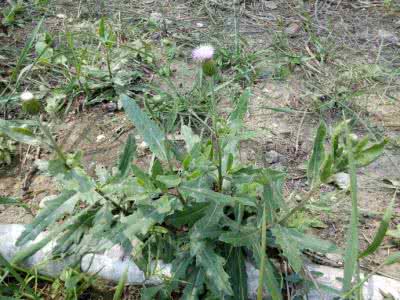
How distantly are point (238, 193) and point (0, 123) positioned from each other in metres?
0.81

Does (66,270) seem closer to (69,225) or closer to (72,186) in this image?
(69,225)

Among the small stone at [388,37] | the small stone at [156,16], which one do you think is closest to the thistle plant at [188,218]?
the small stone at [156,16]

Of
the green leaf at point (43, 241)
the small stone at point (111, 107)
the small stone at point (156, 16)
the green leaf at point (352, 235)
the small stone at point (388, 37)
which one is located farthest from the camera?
the small stone at point (156, 16)

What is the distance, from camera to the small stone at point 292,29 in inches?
106

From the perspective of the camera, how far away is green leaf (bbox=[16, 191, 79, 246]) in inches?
53.7

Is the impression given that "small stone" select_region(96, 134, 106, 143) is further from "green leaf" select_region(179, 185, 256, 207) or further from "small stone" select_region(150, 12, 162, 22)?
"small stone" select_region(150, 12, 162, 22)

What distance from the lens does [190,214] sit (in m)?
1.41

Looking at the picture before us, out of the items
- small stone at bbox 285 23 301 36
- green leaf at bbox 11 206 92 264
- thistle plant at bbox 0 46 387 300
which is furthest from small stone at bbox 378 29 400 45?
green leaf at bbox 11 206 92 264

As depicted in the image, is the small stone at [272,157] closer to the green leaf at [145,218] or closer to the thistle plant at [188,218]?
the thistle plant at [188,218]

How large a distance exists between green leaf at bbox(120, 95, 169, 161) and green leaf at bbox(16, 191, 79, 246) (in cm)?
31

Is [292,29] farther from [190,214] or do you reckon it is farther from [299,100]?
[190,214]

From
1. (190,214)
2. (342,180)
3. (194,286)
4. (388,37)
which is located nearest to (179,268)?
(194,286)

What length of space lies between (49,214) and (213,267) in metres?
0.54

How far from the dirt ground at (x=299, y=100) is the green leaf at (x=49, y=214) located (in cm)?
37
